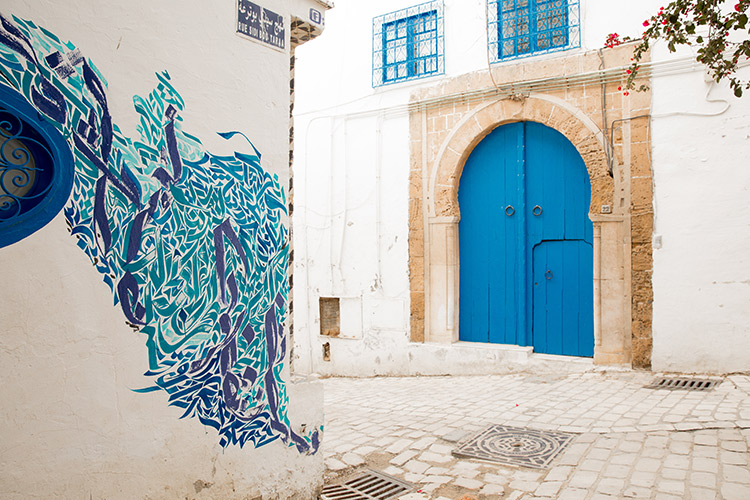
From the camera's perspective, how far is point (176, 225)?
2760 mm

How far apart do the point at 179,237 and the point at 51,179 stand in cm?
63

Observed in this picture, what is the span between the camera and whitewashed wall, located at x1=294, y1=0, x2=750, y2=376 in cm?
636

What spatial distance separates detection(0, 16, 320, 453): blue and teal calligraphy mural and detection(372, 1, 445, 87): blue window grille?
5.80 m

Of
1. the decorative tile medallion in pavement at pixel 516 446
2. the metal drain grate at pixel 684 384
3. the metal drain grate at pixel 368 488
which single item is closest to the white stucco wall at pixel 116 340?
the metal drain grate at pixel 368 488

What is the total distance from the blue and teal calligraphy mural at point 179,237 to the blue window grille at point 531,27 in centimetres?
555

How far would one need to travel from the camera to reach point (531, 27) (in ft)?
24.9

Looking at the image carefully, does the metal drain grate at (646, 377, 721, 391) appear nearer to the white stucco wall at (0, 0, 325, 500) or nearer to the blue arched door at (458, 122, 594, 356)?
the blue arched door at (458, 122, 594, 356)

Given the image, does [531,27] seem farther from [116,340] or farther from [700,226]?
[116,340]

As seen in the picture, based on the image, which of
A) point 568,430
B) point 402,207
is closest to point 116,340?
→ point 568,430

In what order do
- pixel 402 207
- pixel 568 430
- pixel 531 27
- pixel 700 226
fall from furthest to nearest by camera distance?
pixel 402 207
pixel 531 27
pixel 700 226
pixel 568 430

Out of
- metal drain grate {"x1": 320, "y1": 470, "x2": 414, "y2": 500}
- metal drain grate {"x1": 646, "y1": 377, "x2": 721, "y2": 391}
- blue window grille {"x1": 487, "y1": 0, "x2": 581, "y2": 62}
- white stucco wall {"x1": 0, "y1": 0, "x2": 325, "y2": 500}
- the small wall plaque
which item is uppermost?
blue window grille {"x1": 487, "y1": 0, "x2": 581, "y2": 62}

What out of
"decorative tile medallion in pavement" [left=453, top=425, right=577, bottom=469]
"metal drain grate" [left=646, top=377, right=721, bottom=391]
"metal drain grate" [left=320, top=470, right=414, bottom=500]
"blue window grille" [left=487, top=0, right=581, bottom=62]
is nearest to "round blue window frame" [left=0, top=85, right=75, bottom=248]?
"metal drain grate" [left=320, top=470, right=414, bottom=500]

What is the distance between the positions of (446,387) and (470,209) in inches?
104

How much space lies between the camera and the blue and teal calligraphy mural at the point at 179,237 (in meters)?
2.39
